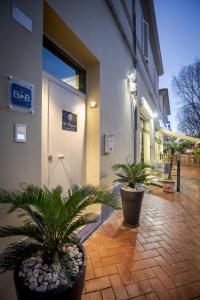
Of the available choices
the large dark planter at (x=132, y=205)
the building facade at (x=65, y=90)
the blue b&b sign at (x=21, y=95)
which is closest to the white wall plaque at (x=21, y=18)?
the building facade at (x=65, y=90)

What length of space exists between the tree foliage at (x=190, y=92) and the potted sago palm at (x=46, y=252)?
20092mm

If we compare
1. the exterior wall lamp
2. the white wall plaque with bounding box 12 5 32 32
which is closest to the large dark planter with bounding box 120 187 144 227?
the exterior wall lamp

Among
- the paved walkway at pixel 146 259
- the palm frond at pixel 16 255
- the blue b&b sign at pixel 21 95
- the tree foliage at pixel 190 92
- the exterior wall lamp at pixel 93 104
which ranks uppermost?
the tree foliage at pixel 190 92

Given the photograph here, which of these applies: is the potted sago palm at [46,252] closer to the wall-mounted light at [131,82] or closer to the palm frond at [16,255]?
the palm frond at [16,255]

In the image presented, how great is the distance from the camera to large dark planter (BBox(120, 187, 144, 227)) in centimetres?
335

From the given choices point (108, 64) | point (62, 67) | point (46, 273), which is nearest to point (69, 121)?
point (62, 67)

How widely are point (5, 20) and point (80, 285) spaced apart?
2246 millimetres

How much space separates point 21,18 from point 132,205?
3164 millimetres

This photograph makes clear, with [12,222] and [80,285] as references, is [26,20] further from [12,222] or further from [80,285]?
[80,285]

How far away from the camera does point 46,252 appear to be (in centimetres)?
140

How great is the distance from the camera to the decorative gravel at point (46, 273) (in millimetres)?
1201

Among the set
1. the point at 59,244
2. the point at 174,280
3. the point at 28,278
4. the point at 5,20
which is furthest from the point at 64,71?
the point at 174,280

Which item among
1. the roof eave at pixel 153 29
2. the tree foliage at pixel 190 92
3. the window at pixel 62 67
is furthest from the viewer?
the tree foliage at pixel 190 92

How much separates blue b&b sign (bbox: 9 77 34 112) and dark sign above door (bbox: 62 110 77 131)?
1115mm
